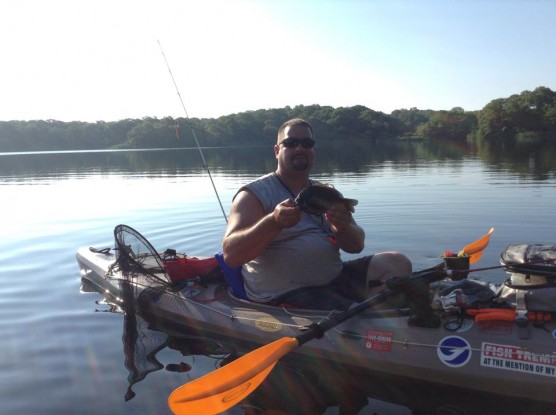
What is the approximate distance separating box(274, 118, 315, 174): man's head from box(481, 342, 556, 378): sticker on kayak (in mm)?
2148

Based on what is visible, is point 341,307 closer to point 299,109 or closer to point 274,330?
point 274,330

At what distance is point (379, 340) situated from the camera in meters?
4.01

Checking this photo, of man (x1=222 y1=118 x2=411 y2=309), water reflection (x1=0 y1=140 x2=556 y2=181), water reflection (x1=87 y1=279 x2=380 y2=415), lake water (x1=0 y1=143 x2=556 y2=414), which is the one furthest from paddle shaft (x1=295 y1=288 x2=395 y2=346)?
water reflection (x1=0 y1=140 x2=556 y2=181)

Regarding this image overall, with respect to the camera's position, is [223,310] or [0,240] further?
[0,240]

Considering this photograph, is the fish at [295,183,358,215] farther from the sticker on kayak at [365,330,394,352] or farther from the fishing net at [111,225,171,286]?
the fishing net at [111,225,171,286]

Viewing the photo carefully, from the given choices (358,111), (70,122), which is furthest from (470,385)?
(70,122)

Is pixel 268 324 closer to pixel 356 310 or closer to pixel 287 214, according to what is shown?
pixel 356 310

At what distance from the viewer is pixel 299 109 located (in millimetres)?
101375

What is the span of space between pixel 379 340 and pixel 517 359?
99cm

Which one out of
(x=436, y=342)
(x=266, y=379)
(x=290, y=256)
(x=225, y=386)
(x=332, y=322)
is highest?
(x=290, y=256)

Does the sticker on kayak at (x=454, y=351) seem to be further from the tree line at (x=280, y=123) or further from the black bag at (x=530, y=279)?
the tree line at (x=280, y=123)

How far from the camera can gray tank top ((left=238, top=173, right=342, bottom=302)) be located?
4480mm

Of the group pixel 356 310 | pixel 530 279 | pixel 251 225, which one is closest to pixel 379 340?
pixel 356 310

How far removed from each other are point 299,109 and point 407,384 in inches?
3924
